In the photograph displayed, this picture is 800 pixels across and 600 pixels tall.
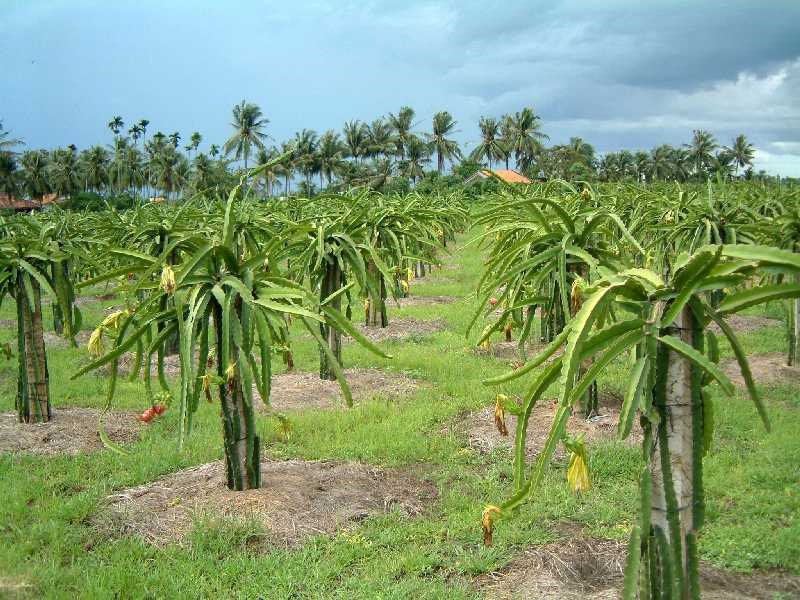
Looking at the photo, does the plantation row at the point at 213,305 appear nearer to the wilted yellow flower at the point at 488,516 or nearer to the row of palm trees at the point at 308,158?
the wilted yellow flower at the point at 488,516

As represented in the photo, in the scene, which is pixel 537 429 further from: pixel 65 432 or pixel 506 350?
pixel 65 432

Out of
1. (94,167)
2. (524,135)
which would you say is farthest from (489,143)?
(94,167)

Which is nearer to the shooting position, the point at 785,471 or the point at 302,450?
the point at 785,471

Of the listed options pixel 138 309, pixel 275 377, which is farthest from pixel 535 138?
pixel 138 309

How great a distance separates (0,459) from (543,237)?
4.52 meters

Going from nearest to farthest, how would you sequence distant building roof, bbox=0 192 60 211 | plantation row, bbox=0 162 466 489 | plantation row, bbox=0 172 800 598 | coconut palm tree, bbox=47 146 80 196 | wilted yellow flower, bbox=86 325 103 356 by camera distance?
plantation row, bbox=0 172 800 598 → plantation row, bbox=0 162 466 489 → wilted yellow flower, bbox=86 325 103 356 → distant building roof, bbox=0 192 60 211 → coconut palm tree, bbox=47 146 80 196

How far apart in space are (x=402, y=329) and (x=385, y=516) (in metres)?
5.99

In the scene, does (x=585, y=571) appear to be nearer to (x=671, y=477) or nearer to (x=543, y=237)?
(x=671, y=477)

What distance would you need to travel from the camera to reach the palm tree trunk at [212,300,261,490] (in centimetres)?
399

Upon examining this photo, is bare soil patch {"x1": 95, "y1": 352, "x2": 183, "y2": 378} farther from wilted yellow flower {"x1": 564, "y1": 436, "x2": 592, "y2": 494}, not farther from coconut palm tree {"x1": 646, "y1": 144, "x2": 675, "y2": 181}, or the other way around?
coconut palm tree {"x1": 646, "y1": 144, "x2": 675, "y2": 181}

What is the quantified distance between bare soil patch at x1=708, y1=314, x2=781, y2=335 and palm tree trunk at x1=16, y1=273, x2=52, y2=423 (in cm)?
827

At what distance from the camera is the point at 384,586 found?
3.40 m

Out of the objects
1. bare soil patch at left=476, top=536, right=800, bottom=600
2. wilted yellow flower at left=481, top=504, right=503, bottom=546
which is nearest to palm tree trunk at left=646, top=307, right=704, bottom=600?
wilted yellow flower at left=481, top=504, right=503, bottom=546

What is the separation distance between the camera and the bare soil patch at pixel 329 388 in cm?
663
